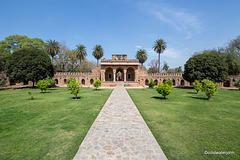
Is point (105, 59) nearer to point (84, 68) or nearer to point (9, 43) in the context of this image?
point (84, 68)

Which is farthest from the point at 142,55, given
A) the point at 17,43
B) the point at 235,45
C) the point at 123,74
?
the point at 17,43

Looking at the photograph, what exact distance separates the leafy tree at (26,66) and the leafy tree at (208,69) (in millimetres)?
34293

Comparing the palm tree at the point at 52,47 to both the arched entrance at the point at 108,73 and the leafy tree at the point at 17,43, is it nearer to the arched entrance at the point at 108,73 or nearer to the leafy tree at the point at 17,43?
the leafy tree at the point at 17,43

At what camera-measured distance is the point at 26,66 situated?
78.9 feet

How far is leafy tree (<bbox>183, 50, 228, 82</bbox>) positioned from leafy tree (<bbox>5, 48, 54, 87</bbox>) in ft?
113

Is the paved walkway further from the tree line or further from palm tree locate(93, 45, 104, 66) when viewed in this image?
palm tree locate(93, 45, 104, 66)

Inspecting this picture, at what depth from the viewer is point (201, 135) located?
4770 millimetres

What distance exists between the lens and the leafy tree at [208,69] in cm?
2577

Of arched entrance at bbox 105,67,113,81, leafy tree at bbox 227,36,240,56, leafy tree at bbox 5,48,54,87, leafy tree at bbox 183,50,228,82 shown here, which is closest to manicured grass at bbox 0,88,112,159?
leafy tree at bbox 5,48,54,87

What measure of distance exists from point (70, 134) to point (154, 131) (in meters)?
3.60

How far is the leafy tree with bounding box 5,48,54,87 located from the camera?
77.0 ft

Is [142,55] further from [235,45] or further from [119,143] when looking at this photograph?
[119,143]

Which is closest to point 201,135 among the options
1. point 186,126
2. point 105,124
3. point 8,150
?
point 186,126

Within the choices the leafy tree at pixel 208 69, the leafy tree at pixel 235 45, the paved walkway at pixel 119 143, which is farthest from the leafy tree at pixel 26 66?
the leafy tree at pixel 235 45
